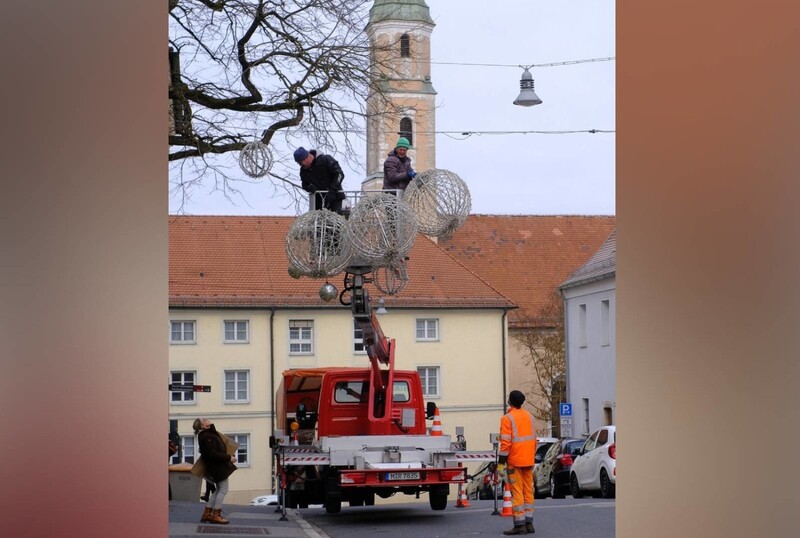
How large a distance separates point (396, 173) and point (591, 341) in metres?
35.8

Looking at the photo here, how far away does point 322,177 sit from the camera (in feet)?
56.5

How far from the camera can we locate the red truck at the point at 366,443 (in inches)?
770

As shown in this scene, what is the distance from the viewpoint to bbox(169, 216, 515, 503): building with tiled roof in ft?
188

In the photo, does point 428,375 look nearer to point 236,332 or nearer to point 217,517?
point 236,332

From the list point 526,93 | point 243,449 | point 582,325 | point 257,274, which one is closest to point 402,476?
point 526,93

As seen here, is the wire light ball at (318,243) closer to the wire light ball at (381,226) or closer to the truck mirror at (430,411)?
the wire light ball at (381,226)

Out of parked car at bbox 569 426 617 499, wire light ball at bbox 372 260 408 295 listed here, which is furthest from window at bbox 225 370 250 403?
wire light ball at bbox 372 260 408 295

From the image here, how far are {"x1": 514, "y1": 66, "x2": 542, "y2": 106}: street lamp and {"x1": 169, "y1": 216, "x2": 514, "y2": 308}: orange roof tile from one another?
29746 mm

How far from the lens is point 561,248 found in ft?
258

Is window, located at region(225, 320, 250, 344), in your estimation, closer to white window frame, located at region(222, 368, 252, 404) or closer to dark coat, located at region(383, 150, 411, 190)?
white window frame, located at region(222, 368, 252, 404)
